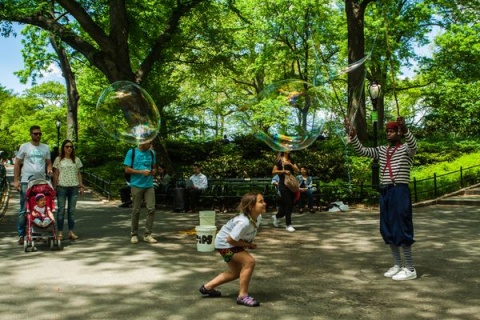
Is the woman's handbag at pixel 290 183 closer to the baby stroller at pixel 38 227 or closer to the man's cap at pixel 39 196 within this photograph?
the baby stroller at pixel 38 227

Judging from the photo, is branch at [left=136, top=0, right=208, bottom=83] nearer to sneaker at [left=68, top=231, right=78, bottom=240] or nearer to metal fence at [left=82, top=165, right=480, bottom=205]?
metal fence at [left=82, top=165, right=480, bottom=205]

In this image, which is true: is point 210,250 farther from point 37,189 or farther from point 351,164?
point 351,164

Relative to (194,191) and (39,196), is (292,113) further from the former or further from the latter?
(194,191)

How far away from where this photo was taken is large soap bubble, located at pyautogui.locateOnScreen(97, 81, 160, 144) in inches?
404

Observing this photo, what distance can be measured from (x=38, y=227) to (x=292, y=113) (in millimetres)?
4830

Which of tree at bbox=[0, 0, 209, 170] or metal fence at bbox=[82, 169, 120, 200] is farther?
metal fence at bbox=[82, 169, 120, 200]

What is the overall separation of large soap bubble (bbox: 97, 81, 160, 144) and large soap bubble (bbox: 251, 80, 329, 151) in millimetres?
2544

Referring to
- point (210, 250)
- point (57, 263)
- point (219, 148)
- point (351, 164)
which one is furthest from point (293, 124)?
point (219, 148)

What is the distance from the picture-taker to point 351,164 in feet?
64.8

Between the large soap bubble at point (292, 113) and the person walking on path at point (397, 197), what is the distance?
2.18m

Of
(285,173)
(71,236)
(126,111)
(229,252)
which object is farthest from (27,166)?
(229,252)

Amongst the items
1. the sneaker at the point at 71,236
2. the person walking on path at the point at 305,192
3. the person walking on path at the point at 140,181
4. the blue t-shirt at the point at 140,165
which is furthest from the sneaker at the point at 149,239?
the person walking on path at the point at 305,192

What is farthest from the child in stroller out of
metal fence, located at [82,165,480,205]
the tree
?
the tree

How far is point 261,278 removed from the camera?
647 cm
